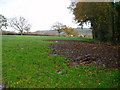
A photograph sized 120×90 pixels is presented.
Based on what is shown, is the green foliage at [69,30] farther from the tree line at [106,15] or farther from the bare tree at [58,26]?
the tree line at [106,15]

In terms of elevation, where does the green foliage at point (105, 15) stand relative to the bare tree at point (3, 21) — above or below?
below

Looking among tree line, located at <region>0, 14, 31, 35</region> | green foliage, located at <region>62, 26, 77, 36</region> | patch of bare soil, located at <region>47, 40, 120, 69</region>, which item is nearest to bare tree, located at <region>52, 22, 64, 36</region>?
green foliage, located at <region>62, 26, 77, 36</region>

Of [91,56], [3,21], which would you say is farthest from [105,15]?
[3,21]

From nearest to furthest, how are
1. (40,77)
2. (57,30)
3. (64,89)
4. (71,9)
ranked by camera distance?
(64,89), (40,77), (71,9), (57,30)

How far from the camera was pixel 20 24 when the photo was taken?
7662cm

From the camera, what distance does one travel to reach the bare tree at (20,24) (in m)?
75.9

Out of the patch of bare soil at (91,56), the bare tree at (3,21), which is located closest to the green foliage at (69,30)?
the bare tree at (3,21)

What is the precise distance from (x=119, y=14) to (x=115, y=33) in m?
3.07

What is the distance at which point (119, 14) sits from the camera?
58.7 ft

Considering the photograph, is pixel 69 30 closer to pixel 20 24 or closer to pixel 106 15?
pixel 20 24

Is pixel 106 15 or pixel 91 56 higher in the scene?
pixel 106 15

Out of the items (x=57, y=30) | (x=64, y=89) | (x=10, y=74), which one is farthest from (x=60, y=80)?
(x=57, y=30)

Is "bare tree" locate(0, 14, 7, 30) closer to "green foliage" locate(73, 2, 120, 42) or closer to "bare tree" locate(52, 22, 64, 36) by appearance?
"bare tree" locate(52, 22, 64, 36)

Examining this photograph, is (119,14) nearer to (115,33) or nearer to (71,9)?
(115,33)
